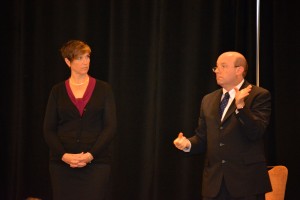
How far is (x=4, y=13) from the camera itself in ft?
17.2

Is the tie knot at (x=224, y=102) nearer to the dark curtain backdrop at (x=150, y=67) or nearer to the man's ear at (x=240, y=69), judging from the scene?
the man's ear at (x=240, y=69)

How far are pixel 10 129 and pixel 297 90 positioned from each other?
125 inches

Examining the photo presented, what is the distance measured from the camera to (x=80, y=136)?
12.3 ft

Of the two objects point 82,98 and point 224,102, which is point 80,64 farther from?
point 224,102

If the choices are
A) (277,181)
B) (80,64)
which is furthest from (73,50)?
(277,181)

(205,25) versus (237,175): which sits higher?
(205,25)

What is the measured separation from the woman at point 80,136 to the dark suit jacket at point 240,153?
868 mm

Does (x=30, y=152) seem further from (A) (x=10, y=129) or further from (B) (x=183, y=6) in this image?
(B) (x=183, y=6)

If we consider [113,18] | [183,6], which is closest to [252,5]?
[183,6]

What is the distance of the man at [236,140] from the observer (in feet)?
10.5

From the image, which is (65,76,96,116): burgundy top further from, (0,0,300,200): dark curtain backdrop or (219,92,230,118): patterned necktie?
(0,0,300,200): dark curtain backdrop

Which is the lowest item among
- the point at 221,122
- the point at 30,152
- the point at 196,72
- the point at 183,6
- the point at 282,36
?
the point at 30,152

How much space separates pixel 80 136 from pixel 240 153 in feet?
4.17

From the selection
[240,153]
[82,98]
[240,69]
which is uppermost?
[240,69]
